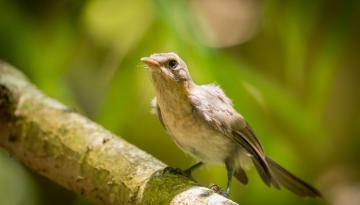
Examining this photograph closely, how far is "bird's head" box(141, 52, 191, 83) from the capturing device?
8.12 ft

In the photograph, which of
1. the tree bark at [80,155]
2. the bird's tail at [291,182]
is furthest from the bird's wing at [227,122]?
the tree bark at [80,155]

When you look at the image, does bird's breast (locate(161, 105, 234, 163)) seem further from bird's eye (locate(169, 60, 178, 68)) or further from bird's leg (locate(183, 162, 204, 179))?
bird's eye (locate(169, 60, 178, 68))

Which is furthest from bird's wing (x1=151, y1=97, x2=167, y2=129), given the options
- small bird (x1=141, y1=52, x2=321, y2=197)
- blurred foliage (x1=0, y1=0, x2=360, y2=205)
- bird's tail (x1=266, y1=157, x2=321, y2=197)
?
bird's tail (x1=266, y1=157, x2=321, y2=197)

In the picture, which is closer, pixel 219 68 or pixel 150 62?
pixel 150 62

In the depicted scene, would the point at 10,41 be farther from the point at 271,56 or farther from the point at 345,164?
the point at 345,164

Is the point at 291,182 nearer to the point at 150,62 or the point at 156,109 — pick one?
the point at 156,109

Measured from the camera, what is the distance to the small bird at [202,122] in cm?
251

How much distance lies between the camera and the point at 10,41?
12.4 ft

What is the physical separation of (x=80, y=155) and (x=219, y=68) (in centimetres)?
72

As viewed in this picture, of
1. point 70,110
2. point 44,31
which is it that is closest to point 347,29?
point 70,110

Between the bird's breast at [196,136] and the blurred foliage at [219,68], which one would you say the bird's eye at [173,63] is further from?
the blurred foliage at [219,68]

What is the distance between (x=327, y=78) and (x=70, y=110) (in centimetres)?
131

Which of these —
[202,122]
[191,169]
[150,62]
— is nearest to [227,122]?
[202,122]

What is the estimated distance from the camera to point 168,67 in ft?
8.28
